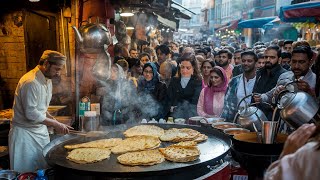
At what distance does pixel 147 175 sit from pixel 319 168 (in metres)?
1.66

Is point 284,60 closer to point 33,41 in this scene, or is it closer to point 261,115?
point 261,115

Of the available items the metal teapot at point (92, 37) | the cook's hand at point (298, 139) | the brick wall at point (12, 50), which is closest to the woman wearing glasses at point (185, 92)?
the metal teapot at point (92, 37)

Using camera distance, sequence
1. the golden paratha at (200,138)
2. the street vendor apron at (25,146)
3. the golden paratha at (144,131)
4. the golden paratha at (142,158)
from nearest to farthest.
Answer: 1. the golden paratha at (142,158)
2. the golden paratha at (200,138)
3. the street vendor apron at (25,146)
4. the golden paratha at (144,131)

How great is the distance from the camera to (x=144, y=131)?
172 inches

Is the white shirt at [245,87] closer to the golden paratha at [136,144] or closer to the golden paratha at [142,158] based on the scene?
the golden paratha at [136,144]

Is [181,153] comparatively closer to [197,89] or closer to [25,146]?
[25,146]

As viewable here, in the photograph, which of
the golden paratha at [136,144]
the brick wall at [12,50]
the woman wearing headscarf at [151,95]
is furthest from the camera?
the brick wall at [12,50]

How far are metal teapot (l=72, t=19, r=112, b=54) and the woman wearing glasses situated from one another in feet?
5.59

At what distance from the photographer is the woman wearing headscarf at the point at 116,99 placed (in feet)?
18.5

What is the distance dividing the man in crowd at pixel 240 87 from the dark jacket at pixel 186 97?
0.70 meters

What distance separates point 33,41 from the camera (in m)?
6.79

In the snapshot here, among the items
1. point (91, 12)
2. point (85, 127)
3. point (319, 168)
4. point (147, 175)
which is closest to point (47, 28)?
point (91, 12)

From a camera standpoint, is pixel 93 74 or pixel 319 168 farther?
pixel 93 74

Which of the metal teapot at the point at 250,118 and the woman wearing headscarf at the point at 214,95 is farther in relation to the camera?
the woman wearing headscarf at the point at 214,95
